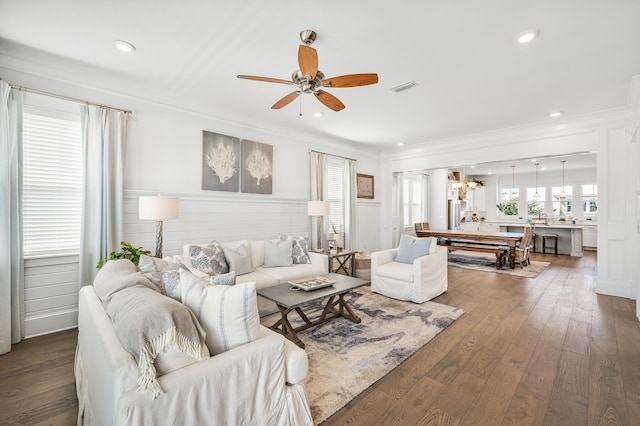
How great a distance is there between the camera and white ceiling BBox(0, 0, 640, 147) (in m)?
2.16

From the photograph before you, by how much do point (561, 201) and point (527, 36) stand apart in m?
10.0

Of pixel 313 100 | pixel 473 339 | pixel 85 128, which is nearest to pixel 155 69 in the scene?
pixel 85 128

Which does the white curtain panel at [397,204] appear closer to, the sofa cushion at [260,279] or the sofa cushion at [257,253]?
the sofa cushion at [257,253]

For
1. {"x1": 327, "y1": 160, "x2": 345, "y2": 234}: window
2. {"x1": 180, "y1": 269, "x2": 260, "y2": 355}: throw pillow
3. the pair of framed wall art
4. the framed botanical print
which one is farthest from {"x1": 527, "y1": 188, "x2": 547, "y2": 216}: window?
{"x1": 180, "y1": 269, "x2": 260, "y2": 355}: throw pillow

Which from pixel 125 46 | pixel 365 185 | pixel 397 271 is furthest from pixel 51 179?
pixel 365 185

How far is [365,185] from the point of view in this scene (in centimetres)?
685

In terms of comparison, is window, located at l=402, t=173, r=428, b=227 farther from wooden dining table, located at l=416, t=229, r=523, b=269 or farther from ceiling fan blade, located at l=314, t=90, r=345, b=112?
ceiling fan blade, located at l=314, t=90, r=345, b=112

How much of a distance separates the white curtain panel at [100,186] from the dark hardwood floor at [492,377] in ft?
2.87

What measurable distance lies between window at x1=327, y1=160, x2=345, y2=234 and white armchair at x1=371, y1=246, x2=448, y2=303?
177 cm

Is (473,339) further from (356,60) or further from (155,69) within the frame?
(155,69)

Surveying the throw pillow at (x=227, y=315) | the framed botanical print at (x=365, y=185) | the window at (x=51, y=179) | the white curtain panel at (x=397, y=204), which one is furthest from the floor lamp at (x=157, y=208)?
the white curtain panel at (x=397, y=204)

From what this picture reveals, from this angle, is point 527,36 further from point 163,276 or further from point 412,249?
point 163,276

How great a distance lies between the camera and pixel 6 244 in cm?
262

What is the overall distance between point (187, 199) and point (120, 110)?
1275mm
